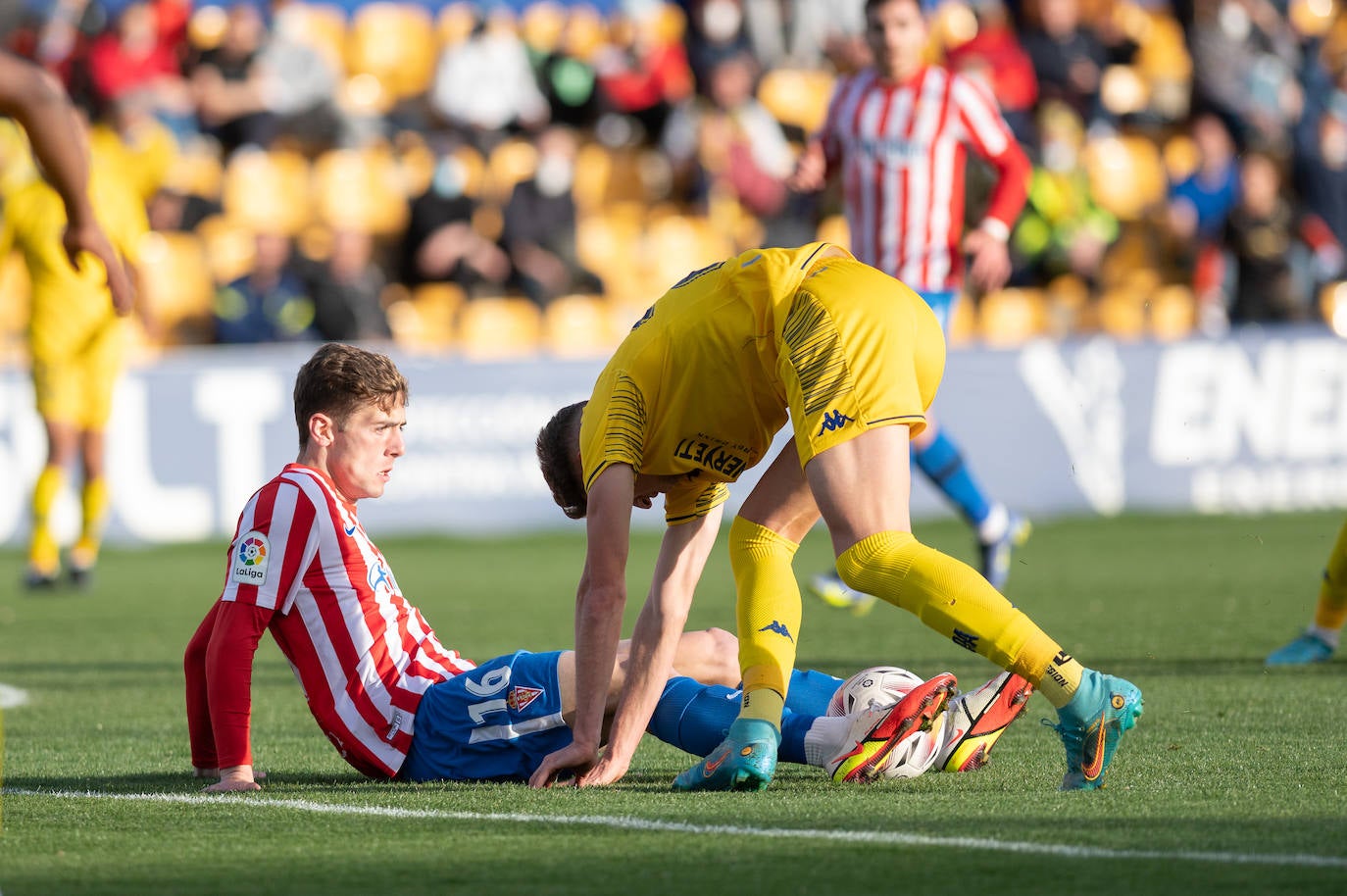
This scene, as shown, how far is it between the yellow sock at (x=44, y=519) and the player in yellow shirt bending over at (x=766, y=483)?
7.14 metres

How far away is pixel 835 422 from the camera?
4.09m

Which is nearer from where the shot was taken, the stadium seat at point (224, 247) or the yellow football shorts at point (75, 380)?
the yellow football shorts at point (75, 380)

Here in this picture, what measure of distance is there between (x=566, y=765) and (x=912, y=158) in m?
5.03

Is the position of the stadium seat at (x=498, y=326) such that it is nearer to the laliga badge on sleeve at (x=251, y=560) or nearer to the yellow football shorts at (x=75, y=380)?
the yellow football shorts at (x=75, y=380)

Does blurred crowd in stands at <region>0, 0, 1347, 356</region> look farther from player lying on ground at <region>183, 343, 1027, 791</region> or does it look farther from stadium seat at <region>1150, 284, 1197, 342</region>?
player lying on ground at <region>183, 343, 1027, 791</region>

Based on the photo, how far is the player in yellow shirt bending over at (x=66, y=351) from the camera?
36.0ft

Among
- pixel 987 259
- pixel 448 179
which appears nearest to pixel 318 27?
pixel 448 179

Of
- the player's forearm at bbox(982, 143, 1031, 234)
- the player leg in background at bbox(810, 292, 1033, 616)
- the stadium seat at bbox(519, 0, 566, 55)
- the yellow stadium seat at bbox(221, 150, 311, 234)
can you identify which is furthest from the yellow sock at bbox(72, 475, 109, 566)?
the stadium seat at bbox(519, 0, 566, 55)

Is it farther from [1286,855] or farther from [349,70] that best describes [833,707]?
[349,70]

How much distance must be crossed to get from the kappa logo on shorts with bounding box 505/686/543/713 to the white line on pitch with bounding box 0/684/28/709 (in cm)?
262

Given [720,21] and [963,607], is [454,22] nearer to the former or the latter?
[720,21]

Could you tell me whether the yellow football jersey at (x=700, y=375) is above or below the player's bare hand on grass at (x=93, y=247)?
below

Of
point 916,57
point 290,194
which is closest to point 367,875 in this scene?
point 916,57

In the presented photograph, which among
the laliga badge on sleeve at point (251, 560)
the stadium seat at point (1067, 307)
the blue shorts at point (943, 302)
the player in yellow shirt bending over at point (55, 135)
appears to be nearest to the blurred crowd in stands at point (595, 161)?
the stadium seat at point (1067, 307)
